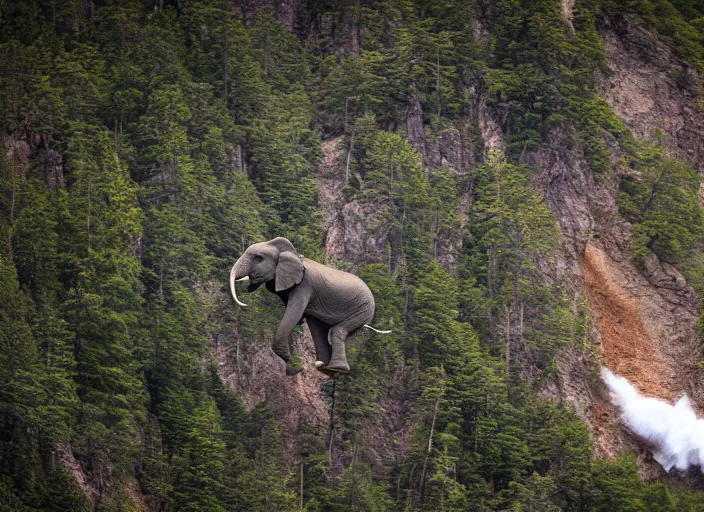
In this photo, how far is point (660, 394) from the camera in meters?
73.1

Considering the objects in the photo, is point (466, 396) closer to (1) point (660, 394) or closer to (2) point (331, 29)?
(1) point (660, 394)

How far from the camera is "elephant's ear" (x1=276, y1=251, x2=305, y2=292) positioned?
1066 inches

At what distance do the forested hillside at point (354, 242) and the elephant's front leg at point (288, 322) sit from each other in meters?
29.2

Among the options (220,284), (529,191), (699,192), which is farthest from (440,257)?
(699,192)

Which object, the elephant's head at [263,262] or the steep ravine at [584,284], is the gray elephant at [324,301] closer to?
the elephant's head at [263,262]

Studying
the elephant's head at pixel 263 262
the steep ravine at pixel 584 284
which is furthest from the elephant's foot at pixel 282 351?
the steep ravine at pixel 584 284

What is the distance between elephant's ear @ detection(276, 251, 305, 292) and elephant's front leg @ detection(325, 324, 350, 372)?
37.4 inches

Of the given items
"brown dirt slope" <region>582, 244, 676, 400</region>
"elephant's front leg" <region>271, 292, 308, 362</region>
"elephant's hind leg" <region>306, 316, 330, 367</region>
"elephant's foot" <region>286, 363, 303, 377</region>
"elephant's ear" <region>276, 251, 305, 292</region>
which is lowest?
"brown dirt slope" <region>582, 244, 676, 400</region>

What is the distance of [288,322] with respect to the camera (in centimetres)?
2658

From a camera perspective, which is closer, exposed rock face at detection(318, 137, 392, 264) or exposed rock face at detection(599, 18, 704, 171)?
exposed rock face at detection(318, 137, 392, 264)

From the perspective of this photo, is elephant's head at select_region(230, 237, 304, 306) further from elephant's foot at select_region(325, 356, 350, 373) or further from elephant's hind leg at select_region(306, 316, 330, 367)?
elephant's foot at select_region(325, 356, 350, 373)

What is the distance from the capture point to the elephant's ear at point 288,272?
27.1m

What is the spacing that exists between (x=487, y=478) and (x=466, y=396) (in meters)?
2.84

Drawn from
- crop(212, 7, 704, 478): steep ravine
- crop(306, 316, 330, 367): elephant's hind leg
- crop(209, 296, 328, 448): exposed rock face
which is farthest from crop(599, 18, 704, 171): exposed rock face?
crop(306, 316, 330, 367): elephant's hind leg
